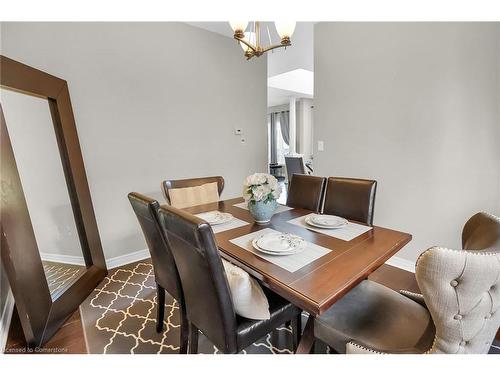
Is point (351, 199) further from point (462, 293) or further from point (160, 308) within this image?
point (160, 308)

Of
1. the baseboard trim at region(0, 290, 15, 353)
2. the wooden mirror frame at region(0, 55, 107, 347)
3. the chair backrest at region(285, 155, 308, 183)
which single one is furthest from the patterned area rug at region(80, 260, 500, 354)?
Result: the chair backrest at region(285, 155, 308, 183)

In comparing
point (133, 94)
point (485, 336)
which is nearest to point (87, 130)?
point (133, 94)

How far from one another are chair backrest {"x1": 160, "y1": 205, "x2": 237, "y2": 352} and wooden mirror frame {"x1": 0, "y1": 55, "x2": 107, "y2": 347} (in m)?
1.01

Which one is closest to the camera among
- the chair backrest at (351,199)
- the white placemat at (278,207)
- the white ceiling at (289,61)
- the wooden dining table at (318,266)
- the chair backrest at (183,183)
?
the wooden dining table at (318,266)

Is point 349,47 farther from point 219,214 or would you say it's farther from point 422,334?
point 422,334

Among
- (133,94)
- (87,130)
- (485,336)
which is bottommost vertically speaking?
(485,336)

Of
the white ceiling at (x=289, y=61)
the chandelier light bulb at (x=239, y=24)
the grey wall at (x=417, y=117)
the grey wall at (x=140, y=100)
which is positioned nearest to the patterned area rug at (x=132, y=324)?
the grey wall at (x=140, y=100)

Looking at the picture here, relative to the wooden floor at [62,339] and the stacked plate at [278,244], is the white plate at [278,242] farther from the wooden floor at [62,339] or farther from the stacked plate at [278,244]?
the wooden floor at [62,339]

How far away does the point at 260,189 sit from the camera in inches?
60.7

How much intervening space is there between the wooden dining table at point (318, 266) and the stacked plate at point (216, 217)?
131 mm

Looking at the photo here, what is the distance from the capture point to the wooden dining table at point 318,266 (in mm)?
883

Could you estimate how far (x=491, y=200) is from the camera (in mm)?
1938

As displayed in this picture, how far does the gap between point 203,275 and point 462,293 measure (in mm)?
808
